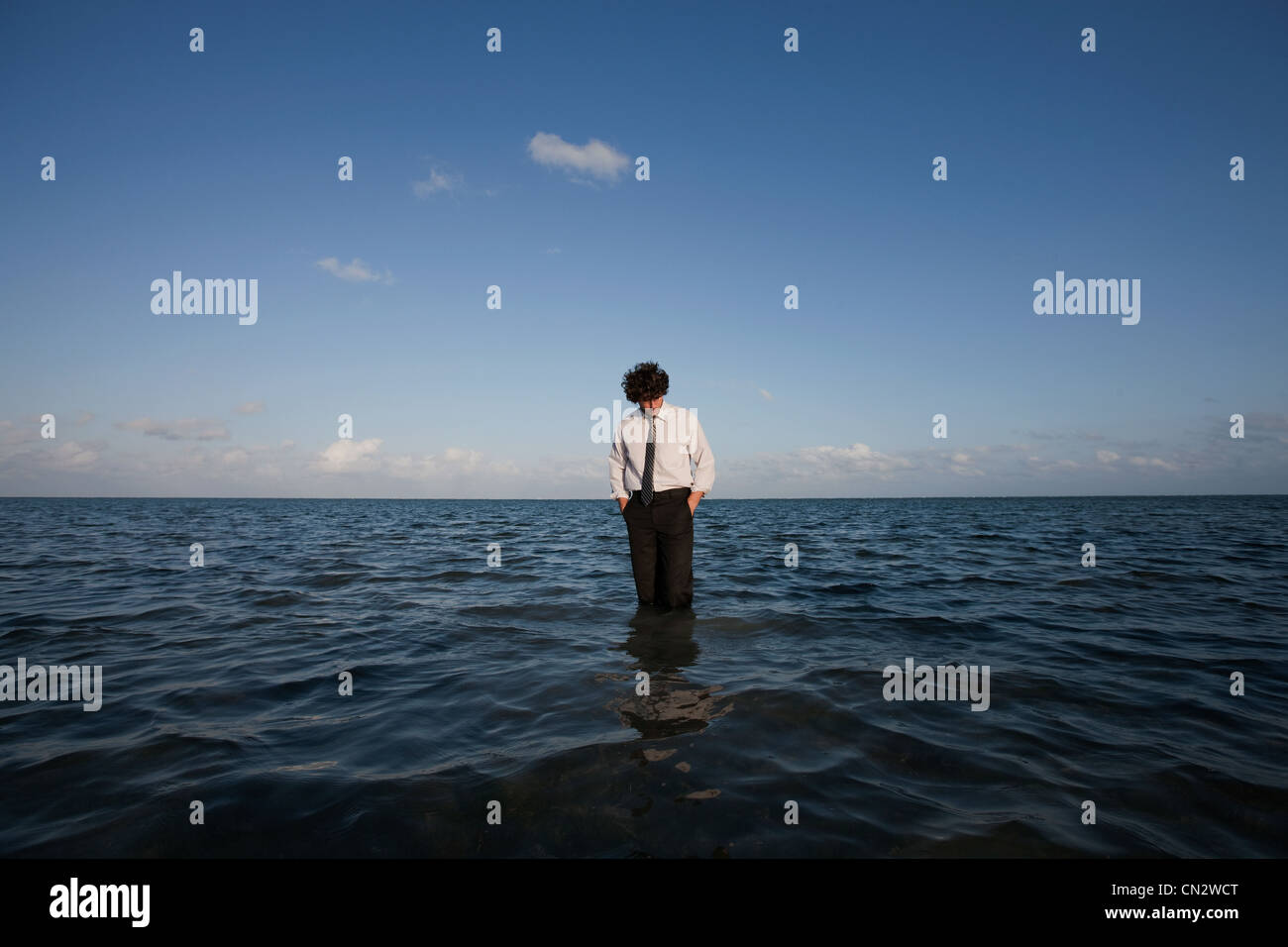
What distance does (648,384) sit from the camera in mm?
7219

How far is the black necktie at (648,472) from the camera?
7.20 meters

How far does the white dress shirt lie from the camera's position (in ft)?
23.6

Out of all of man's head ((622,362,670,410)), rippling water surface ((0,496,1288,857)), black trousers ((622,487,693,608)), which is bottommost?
rippling water surface ((0,496,1288,857))

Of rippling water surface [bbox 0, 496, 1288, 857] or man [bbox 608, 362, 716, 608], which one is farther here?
man [bbox 608, 362, 716, 608]

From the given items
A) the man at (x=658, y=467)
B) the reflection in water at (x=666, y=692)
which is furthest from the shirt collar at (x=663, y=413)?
the reflection in water at (x=666, y=692)

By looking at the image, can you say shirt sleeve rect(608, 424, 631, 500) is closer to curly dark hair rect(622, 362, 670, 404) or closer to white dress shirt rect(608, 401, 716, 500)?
white dress shirt rect(608, 401, 716, 500)

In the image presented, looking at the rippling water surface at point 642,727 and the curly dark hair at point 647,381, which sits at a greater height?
the curly dark hair at point 647,381

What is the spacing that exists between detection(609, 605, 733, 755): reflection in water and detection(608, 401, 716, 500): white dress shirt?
182 cm

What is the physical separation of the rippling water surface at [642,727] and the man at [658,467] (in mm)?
1349

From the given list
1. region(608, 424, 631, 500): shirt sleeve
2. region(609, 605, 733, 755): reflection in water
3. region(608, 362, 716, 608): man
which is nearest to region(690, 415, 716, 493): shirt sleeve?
region(608, 362, 716, 608): man

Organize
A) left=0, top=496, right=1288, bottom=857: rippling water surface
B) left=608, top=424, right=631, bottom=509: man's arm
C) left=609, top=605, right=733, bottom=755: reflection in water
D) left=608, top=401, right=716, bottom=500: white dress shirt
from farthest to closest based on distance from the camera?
1. left=608, top=424, right=631, bottom=509: man's arm
2. left=608, top=401, right=716, bottom=500: white dress shirt
3. left=609, top=605, right=733, bottom=755: reflection in water
4. left=0, top=496, right=1288, bottom=857: rippling water surface

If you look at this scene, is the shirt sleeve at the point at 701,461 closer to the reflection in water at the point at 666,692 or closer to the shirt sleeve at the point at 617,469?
the shirt sleeve at the point at 617,469

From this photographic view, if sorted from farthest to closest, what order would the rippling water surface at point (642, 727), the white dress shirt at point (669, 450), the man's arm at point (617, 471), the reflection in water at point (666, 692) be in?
the man's arm at point (617, 471) → the white dress shirt at point (669, 450) → the reflection in water at point (666, 692) → the rippling water surface at point (642, 727)
